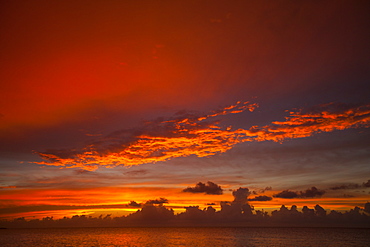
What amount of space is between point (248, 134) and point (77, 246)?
5085 inches

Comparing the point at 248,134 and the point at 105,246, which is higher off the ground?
the point at 248,134

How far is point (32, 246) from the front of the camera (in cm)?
15100

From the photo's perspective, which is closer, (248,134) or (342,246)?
(248,134)

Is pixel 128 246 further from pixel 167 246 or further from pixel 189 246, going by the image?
pixel 189 246

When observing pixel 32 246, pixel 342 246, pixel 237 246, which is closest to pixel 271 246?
pixel 237 246

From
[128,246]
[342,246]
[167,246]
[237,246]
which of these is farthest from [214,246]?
[342,246]

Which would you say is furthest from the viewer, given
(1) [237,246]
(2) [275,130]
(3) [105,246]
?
(3) [105,246]

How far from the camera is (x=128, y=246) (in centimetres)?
14588

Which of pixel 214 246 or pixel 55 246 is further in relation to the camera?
pixel 55 246

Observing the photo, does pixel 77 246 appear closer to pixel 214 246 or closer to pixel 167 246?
pixel 167 246

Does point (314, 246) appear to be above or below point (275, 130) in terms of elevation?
below

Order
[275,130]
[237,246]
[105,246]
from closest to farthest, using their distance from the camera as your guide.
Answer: [275,130] < [237,246] < [105,246]

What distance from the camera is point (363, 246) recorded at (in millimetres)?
152125

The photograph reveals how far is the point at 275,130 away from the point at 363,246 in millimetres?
133462
